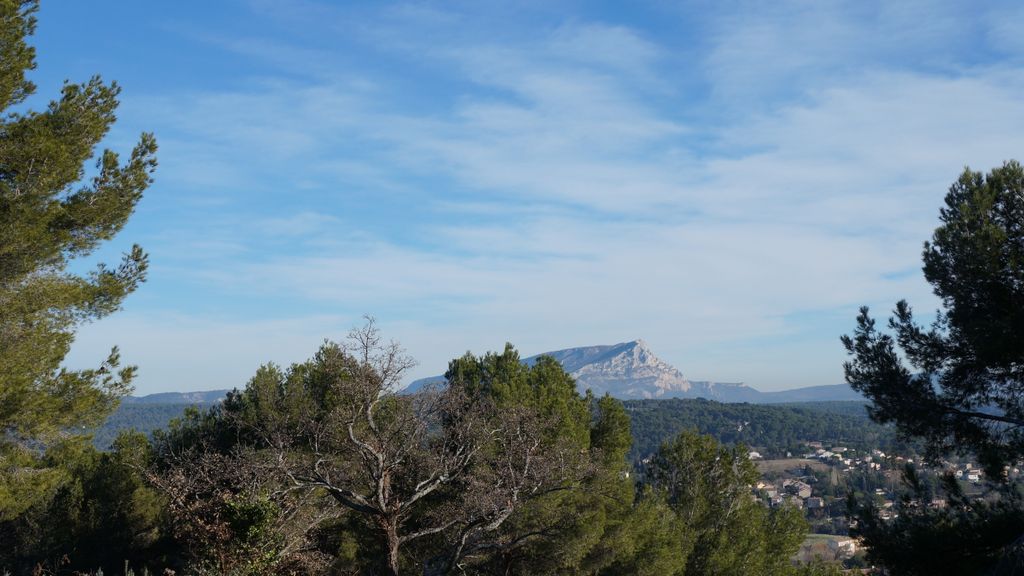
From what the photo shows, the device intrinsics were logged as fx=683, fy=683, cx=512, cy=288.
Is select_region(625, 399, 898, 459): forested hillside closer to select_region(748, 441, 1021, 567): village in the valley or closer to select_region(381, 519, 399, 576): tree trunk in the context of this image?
select_region(748, 441, 1021, 567): village in the valley

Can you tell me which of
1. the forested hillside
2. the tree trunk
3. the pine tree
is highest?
the pine tree

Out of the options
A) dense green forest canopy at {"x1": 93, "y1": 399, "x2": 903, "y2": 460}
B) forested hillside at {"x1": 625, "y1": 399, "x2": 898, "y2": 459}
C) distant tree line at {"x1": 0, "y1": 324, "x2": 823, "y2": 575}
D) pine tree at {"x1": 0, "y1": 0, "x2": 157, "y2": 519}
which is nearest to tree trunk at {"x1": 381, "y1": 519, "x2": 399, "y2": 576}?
distant tree line at {"x1": 0, "y1": 324, "x2": 823, "y2": 575}

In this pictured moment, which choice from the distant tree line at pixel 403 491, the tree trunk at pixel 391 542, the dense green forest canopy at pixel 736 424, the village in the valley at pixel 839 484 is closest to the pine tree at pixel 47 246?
the distant tree line at pixel 403 491

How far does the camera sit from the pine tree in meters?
9.82

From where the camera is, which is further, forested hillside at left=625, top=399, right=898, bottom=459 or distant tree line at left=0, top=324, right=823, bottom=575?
forested hillside at left=625, top=399, right=898, bottom=459

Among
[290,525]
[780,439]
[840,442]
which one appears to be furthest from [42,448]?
[780,439]

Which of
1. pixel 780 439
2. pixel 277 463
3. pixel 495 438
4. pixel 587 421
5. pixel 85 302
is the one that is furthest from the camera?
pixel 780 439

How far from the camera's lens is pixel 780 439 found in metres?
157

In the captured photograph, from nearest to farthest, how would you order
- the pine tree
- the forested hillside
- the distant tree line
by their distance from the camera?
1. the pine tree
2. the distant tree line
3. the forested hillside

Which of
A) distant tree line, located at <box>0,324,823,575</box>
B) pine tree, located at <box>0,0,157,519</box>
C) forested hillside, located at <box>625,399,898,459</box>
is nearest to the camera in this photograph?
pine tree, located at <box>0,0,157,519</box>

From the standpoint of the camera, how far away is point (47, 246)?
1016 cm

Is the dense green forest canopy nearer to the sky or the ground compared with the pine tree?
nearer to the ground

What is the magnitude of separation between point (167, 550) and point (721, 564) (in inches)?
732

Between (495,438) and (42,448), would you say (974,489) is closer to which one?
(495,438)
